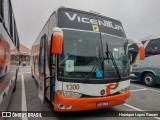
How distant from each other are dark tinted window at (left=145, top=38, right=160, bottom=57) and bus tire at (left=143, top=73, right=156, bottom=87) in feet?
4.33

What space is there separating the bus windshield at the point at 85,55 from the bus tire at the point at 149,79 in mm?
6192

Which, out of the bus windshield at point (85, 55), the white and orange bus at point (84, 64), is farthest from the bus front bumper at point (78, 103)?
the bus windshield at point (85, 55)

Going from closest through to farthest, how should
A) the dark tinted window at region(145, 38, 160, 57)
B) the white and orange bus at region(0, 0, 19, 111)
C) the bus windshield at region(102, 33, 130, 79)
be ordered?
the white and orange bus at region(0, 0, 19, 111) → the bus windshield at region(102, 33, 130, 79) → the dark tinted window at region(145, 38, 160, 57)

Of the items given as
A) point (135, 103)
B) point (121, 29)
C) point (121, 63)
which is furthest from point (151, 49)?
point (121, 63)

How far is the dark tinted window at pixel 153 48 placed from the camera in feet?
31.8

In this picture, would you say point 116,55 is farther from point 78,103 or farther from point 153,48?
point 153,48

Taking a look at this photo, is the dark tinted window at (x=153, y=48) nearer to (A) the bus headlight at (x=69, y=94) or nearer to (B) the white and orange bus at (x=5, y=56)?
(A) the bus headlight at (x=69, y=94)

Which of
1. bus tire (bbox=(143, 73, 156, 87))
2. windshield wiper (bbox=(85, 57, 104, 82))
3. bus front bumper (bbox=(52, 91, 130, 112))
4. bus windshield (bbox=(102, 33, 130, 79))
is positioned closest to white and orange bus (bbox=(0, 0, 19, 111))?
bus front bumper (bbox=(52, 91, 130, 112))

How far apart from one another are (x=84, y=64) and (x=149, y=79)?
24.8 feet

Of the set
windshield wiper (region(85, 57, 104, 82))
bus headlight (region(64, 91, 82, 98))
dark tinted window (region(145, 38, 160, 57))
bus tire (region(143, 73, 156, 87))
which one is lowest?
bus tire (region(143, 73, 156, 87))

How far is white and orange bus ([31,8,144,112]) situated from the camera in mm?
3812

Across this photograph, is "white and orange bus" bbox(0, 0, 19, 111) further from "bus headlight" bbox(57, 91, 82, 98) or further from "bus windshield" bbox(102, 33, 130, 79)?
"bus windshield" bbox(102, 33, 130, 79)

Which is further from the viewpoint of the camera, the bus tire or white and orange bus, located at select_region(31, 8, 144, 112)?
the bus tire

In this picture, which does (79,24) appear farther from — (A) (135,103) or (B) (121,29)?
(A) (135,103)
